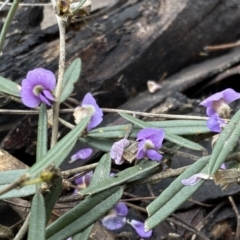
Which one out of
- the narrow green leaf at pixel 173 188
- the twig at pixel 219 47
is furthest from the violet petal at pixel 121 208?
the twig at pixel 219 47

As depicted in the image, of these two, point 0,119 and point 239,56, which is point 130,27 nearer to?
point 239,56

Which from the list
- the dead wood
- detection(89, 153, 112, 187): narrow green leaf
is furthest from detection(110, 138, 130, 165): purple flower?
the dead wood

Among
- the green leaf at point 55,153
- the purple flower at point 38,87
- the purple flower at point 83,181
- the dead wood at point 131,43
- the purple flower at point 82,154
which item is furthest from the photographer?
the dead wood at point 131,43

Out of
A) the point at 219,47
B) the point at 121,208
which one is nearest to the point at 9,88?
the point at 121,208

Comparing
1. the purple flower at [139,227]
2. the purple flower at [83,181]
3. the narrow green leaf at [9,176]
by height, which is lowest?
the purple flower at [139,227]

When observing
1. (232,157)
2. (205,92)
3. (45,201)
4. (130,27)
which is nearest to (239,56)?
(205,92)

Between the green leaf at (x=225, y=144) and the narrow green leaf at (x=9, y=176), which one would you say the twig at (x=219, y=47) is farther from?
the narrow green leaf at (x=9, y=176)

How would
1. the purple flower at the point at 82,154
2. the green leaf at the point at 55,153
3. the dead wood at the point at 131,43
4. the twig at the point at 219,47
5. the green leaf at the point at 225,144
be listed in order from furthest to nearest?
the twig at the point at 219,47
the dead wood at the point at 131,43
the purple flower at the point at 82,154
the green leaf at the point at 225,144
the green leaf at the point at 55,153

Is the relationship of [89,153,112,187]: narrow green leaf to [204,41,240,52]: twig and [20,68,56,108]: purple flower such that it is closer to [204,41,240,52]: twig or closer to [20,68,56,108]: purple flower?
[20,68,56,108]: purple flower
